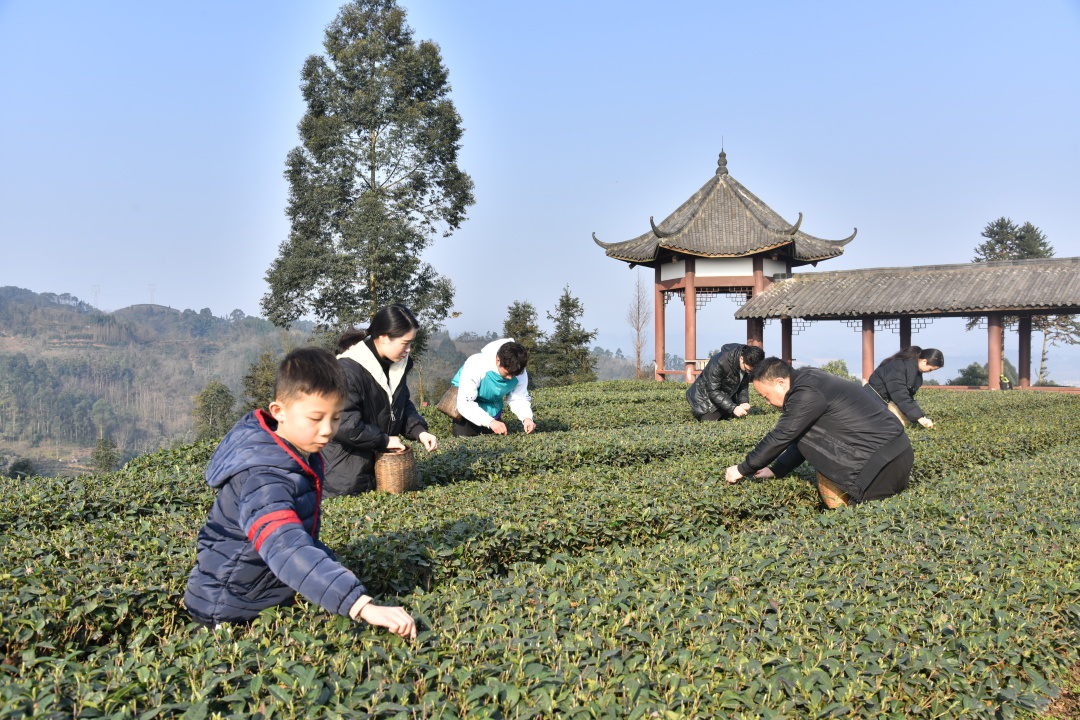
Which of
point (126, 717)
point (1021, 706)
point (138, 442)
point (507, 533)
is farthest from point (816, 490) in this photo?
point (138, 442)

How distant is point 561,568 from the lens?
120 inches

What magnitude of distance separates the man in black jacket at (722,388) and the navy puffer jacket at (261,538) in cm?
655

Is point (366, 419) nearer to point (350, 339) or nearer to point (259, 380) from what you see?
point (350, 339)

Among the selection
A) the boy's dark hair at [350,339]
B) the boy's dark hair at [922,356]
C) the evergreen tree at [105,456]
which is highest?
the boy's dark hair at [350,339]

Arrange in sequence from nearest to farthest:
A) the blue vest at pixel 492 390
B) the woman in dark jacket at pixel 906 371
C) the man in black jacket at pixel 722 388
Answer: the blue vest at pixel 492 390 < the woman in dark jacket at pixel 906 371 < the man in black jacket at pixel 722 388

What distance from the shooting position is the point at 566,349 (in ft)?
99.9

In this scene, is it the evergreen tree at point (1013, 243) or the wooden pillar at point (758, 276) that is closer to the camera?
the wooden pillar at point (758, 276)

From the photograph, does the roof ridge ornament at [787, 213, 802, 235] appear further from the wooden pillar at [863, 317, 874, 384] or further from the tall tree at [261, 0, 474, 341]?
the tall tree at [261, 0, 474, 341]

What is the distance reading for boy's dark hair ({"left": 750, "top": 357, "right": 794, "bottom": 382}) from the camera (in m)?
4.62

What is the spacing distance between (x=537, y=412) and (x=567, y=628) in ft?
25.7

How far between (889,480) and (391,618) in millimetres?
3697

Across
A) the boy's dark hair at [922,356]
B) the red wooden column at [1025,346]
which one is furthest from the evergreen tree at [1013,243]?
the boy's dark hair at [922,356]

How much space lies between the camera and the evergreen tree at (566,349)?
99.6ft

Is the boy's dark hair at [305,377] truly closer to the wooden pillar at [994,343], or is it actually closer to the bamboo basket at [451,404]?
the bamboo basket at [451,404]
